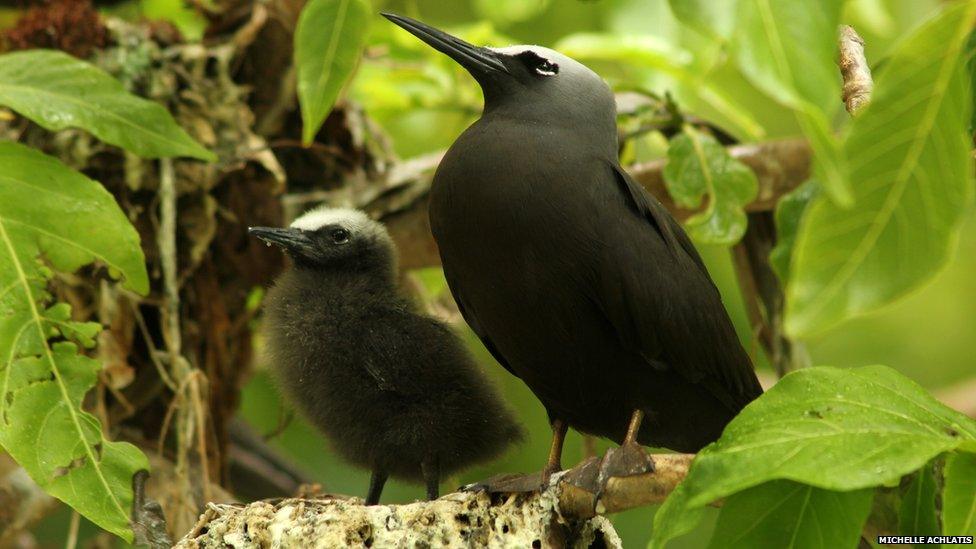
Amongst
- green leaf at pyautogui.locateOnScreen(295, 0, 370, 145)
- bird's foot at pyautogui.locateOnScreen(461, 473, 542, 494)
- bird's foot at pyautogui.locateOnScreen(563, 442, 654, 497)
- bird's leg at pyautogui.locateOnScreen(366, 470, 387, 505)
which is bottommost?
bird's leg at pyautogui.locateOnScreen(366, 470, 387, 505)

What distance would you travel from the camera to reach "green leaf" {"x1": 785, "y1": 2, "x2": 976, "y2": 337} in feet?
5.80

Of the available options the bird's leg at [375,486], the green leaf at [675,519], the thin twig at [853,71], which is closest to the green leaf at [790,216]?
the thin twig at [853,71]

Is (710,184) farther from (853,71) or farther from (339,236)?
(339,236)

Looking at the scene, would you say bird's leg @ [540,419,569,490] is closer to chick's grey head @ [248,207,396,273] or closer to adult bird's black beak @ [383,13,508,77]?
chick's grey head @ [248,207,396,273]

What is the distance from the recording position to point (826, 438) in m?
2.14

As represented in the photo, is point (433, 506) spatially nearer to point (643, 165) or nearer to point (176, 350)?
point (176, 350)

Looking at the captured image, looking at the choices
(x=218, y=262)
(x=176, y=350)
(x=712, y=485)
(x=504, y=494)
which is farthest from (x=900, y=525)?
(x=218, y=262)

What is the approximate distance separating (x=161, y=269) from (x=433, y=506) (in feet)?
5.73

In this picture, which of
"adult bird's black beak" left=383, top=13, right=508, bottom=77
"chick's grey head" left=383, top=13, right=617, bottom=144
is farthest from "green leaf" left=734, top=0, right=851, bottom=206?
"adult bird's black beak" left=383, top=13, right=508, bottom=77

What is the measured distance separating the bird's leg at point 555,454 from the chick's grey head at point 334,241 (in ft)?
2.82

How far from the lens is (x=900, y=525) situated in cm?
241

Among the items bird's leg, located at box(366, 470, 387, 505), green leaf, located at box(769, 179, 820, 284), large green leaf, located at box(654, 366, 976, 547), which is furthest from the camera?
bird's leg, located at box(366, 470, 387, 505)

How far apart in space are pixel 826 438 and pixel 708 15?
2.60 ft

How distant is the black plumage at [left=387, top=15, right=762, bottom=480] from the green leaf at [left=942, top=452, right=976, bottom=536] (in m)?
0.99
